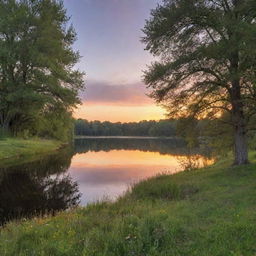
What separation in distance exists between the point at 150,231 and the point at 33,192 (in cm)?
1090

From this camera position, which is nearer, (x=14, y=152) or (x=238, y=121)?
(x=238, y=121)

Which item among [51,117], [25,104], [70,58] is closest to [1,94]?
[25,104]

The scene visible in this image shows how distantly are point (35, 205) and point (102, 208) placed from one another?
3979 mm

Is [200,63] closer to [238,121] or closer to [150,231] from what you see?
[238,121]

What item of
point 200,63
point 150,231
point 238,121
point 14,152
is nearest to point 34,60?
point 14,152

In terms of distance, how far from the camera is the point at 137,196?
14211 millimetres

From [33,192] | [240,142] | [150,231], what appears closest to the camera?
[150,231]

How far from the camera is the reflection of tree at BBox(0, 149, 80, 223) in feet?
43.4

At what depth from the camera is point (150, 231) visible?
7508 mm

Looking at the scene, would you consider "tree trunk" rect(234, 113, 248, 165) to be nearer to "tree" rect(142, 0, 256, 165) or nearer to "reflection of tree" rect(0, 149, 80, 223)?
"tree" rect(142, 0, 256, 165)

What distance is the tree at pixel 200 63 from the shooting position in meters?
16.6

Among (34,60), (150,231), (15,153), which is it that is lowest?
(150,231)

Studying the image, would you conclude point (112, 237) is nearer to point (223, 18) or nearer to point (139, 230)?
point (139, 230)

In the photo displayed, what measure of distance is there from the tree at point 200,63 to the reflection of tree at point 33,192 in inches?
299
